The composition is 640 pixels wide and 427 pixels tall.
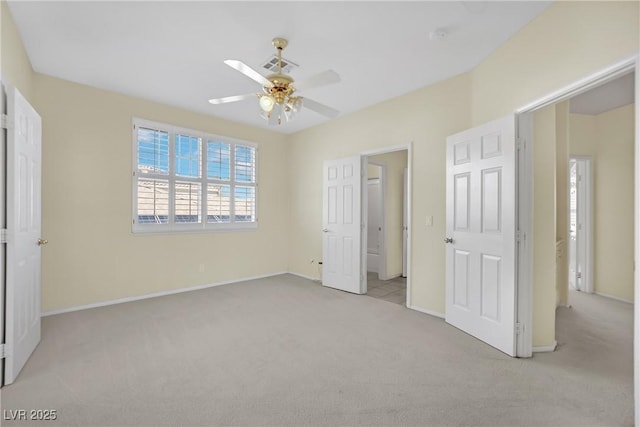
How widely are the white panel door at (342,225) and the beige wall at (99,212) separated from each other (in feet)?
5.88

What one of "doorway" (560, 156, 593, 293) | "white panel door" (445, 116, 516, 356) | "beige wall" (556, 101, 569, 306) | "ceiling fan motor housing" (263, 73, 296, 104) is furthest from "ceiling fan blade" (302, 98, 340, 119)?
"doorway" (560, 156, 593, 293)

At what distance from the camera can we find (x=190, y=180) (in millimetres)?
4676

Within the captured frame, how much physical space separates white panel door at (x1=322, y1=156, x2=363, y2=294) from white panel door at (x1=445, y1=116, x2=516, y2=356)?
1.53m

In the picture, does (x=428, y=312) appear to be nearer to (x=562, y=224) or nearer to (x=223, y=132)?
(x=562, y=224)

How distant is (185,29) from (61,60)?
1.65 metres

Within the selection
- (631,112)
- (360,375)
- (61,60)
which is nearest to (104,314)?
(61,60)

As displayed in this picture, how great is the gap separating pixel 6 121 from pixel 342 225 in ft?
12.5

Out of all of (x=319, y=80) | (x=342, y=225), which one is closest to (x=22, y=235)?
(x=319, y=80)

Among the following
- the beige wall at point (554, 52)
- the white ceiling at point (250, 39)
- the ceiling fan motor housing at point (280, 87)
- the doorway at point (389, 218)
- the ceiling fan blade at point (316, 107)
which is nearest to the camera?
the beige wall at point (554, 52)

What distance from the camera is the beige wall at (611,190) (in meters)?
4.20

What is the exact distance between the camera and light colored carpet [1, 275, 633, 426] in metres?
1.85

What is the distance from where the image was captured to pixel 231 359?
2.51 meters

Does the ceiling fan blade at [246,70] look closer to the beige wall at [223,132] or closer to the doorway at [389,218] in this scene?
the beige wall at [223,132]

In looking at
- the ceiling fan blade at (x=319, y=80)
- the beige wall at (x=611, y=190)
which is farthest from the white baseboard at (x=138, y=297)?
the beige wall at (x=611, y=190)
